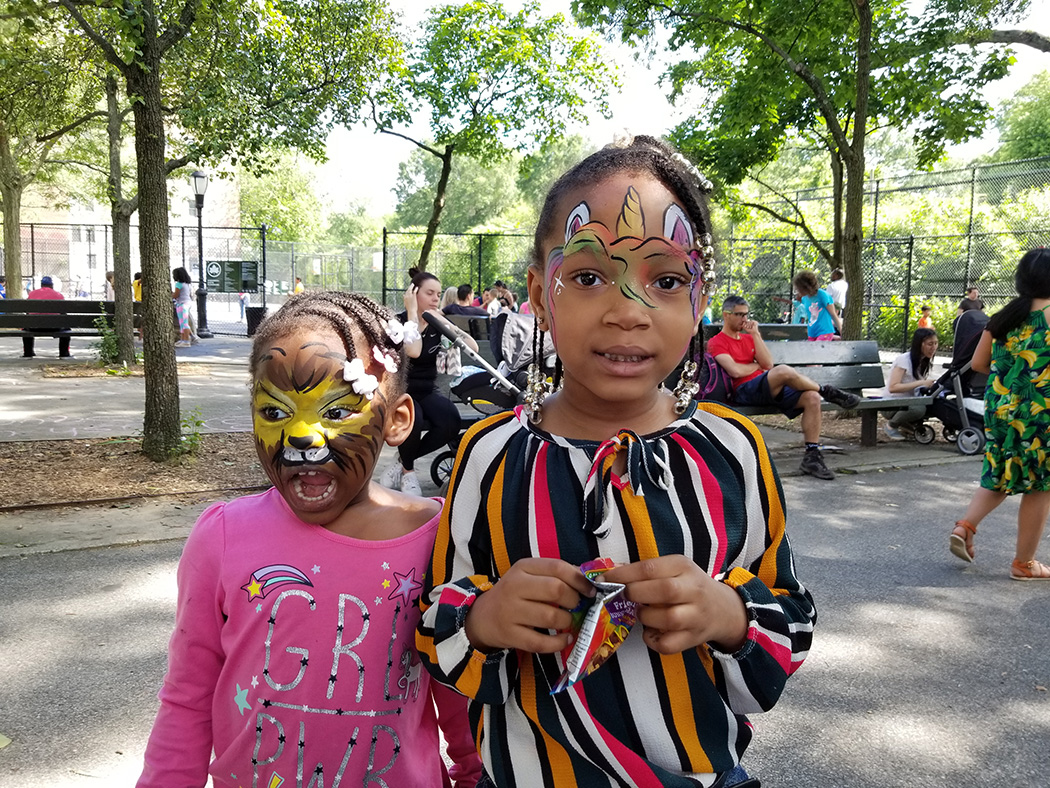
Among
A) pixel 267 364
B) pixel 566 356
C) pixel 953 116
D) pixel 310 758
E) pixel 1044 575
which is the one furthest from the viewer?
pixel 953 116

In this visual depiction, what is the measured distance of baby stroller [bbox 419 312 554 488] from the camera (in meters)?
6.82

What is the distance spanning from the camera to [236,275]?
2425cm

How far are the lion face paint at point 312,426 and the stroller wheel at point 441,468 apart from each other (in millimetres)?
5115

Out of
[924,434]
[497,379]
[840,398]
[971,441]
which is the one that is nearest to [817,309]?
[924,434]

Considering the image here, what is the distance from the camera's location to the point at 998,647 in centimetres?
390

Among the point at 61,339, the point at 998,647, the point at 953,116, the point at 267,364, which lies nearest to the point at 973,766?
the point at 998,647

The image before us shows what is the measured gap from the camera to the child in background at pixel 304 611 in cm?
149

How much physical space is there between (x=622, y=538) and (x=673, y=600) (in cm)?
15

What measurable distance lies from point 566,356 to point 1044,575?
4634mm

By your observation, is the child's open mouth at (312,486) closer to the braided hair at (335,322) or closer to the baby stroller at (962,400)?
the braided hair at (335,322)

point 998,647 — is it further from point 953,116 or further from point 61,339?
point 61,339

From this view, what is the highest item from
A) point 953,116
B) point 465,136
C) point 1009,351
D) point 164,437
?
point 465,136

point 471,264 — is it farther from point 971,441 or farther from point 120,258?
point 971,441

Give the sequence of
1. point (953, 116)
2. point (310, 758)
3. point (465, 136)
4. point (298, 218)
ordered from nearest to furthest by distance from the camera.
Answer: point (310, 758), point (953, 116), point (465, 136), point (298, 218)
